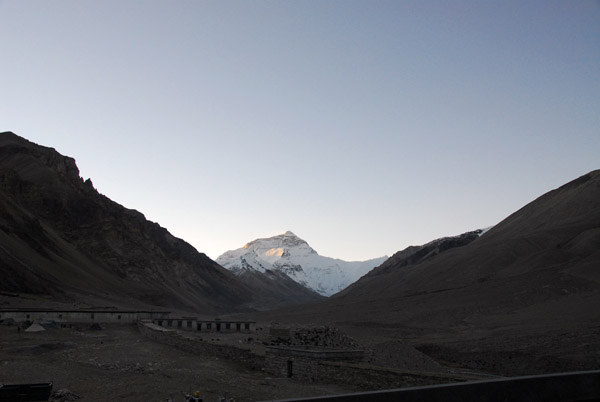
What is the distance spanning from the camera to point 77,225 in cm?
9350

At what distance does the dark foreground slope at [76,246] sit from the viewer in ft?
210

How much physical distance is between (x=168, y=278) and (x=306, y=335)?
81040mm

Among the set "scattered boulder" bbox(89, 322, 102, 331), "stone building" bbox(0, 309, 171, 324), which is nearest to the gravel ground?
"stone building" bbox(0, 309, 171, 324)

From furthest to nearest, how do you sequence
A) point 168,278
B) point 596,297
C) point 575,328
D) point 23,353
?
point 168,278
point 596,297
point 575,328
point 23,353

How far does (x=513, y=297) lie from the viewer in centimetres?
5428

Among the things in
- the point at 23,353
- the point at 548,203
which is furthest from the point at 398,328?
the point at 548,203

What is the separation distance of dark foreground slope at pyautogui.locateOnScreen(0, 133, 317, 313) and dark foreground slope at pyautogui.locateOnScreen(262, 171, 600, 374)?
2932 centimetres

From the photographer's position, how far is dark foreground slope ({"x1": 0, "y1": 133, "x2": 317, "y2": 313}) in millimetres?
63875

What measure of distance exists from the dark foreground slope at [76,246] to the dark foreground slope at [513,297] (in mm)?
29316

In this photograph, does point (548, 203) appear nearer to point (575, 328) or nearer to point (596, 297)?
point (596, 297)

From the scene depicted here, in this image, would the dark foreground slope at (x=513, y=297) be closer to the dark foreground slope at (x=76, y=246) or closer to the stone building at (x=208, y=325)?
the stone building at (x=208, y=325)

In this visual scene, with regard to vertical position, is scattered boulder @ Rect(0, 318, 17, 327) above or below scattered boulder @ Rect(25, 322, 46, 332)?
above

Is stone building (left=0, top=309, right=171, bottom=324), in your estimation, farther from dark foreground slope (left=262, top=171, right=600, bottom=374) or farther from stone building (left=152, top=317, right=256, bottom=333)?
dark foreground slope (left=262, top=171, right=600, bottom=374)

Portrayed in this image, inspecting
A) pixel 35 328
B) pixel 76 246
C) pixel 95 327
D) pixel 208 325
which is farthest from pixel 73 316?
pixel 76 246
